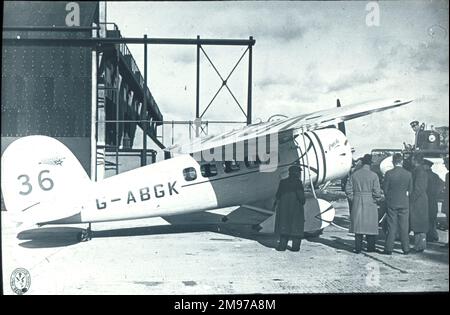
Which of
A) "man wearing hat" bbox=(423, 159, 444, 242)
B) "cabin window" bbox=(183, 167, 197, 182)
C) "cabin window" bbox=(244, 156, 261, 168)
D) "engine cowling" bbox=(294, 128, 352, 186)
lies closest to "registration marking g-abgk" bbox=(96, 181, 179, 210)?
"cabin window" bbox=(183, 167, 197, 182)

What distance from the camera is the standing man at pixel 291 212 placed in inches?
282

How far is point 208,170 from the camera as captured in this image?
824 centimetres

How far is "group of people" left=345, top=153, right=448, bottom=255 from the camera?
6.83 m

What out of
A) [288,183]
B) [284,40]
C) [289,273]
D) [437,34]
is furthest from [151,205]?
[437,34]

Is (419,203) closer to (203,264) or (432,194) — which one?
(432,194)

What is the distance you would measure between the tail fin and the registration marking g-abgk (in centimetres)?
50

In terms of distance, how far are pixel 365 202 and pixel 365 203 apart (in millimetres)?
17

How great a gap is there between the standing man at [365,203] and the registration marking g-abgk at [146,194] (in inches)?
134

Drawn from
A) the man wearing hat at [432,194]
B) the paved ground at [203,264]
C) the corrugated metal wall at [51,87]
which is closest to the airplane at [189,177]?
the paved ground at [203,264]

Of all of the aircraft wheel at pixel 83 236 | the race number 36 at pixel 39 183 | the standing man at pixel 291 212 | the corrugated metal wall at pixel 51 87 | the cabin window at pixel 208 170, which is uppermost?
the corrugated metal wall at pixel 51 87

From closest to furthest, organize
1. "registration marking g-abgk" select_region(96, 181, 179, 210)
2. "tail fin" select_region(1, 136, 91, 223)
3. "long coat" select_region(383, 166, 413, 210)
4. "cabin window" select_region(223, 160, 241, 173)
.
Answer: "tail fin" select_region(1, 136, 91, 223) < "long coat" select_region(383, 166, 413, 210) < "registration marking g-abgk" select_region(96, 181, 179, 210) < "cabin window" select_region(223, 160, 241, 173)

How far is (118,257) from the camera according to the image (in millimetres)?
6727

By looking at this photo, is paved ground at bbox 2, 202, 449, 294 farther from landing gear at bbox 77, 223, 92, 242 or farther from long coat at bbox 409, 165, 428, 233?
long coat at bbox 409, 165, 428, 233

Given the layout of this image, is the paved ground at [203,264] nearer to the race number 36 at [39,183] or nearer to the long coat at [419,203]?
the long coat at [419,203]
